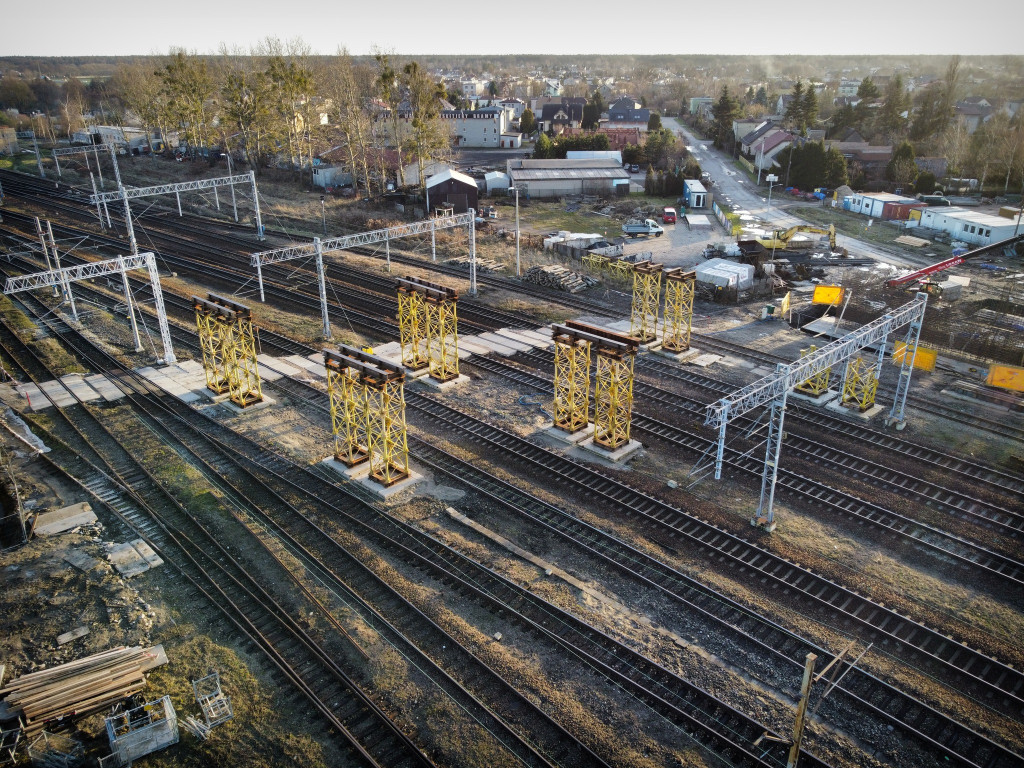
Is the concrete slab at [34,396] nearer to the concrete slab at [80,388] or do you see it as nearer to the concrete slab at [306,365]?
the concrete slab at [80,388]

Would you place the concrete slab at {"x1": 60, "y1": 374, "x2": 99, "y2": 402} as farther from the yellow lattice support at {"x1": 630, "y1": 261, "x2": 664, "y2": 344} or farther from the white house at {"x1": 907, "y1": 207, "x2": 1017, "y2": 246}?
the white house at {"x1": 907, "y1": 207, "x2": 1017, "y2": 246}

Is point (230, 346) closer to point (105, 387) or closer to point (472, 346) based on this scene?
point (105, 387)

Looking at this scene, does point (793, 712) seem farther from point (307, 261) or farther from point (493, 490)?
point (307, 261)

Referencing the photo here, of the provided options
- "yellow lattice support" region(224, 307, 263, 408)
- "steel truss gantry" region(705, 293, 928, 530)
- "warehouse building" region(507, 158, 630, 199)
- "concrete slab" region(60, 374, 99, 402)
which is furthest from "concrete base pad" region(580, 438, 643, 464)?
"warehouse building" region(507, 158, 630, 199)

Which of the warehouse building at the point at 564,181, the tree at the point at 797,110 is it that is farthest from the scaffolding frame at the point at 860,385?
the tree at the point at 797,110

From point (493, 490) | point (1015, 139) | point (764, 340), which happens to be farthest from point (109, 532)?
point (1015, 139)

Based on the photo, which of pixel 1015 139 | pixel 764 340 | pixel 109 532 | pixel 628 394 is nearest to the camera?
pixel 109 532
